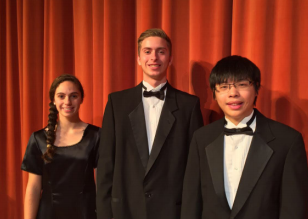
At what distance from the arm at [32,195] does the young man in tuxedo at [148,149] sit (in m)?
0.50

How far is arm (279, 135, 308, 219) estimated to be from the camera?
1198mm

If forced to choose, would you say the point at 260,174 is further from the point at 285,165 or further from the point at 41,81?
the point at 41,81

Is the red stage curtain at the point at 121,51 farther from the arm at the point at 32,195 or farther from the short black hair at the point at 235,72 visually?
the arm at the point at 32,195

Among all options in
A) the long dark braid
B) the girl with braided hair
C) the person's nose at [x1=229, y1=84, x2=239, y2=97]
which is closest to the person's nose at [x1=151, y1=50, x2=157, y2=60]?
the person's nose at [x1=229, y1=84, x2=239, y2=97]

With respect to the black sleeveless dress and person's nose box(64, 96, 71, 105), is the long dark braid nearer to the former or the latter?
the black sleeveless dress

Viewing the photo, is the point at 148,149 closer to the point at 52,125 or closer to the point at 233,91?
the point at 233,91

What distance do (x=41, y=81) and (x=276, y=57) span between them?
1.89 m

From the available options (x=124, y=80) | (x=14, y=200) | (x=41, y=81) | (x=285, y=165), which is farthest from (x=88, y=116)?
(x=285, y=165)

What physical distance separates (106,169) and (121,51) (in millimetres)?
986

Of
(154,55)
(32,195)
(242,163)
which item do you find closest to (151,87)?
(154,55)

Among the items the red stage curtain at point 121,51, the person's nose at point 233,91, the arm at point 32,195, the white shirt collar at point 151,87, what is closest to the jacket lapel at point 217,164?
the person's nose at point 233,91

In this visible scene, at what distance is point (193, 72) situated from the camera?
1.94 meters

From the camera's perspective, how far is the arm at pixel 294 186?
1198 mm

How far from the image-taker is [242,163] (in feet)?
4.29
